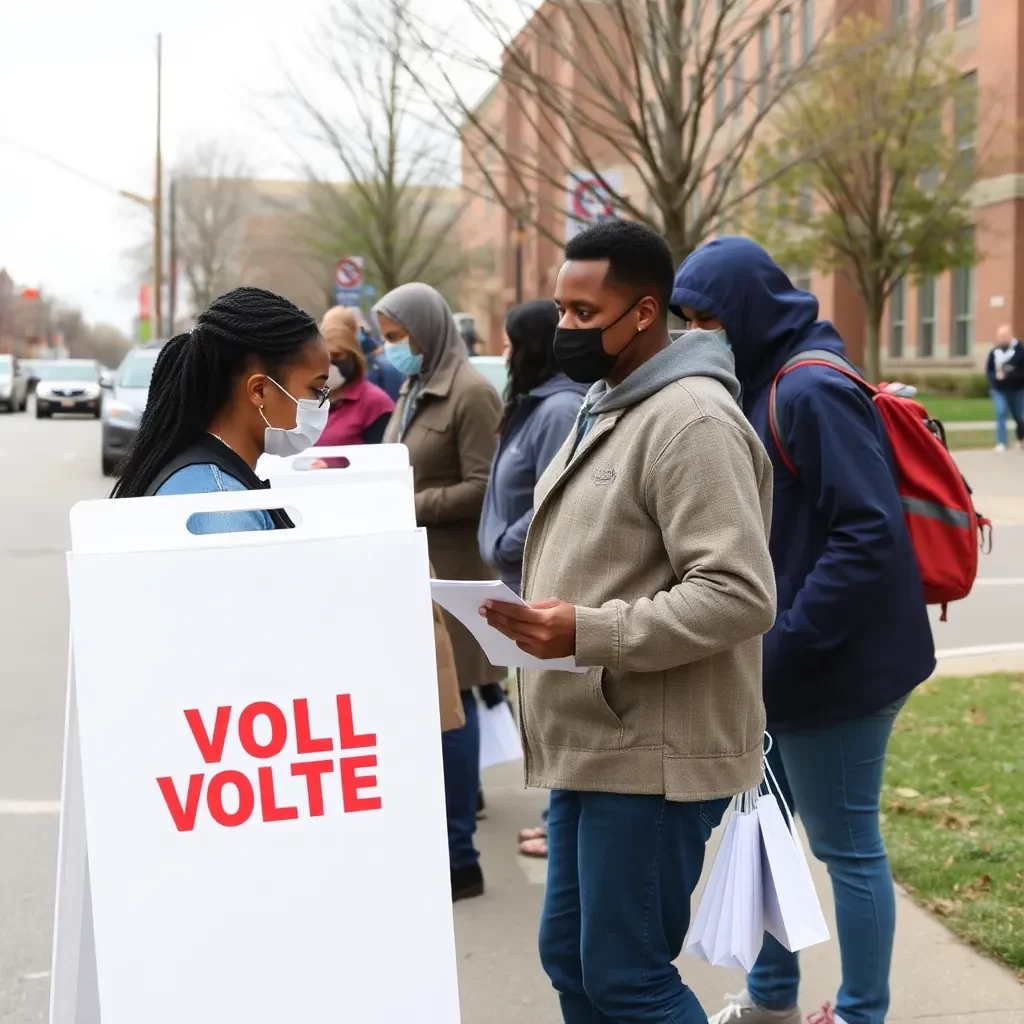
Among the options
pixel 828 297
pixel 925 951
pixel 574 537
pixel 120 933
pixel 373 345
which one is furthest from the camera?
pixel 828 297

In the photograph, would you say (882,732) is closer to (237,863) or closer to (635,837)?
(635,837)

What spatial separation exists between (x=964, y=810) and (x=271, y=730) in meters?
4.01

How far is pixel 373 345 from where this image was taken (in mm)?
9352

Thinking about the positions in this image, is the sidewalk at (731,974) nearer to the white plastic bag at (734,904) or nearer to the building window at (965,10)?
the white plastic bag at (734,904)

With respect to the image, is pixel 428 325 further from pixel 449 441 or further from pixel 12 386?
pixel 12 386

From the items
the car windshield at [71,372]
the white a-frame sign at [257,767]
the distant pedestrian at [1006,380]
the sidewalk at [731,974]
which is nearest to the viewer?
the white a-frame sign at [257,767]

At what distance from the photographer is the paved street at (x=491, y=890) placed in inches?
157

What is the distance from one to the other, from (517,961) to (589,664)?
207 centimetres

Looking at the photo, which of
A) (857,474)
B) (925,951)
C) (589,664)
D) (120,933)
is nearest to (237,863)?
(120,933)

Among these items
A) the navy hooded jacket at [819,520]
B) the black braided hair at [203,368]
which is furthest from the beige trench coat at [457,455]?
the black braided hair at [203,368]

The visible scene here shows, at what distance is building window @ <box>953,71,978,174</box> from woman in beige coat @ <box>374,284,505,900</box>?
84.3 ft

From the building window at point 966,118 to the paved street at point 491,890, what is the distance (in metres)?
19.6

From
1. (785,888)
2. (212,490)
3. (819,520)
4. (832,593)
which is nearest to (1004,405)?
(819,520)

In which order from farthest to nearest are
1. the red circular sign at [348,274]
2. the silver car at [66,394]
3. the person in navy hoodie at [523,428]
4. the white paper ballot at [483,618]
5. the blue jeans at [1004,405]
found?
the silver car at [66,394], the red circular sign at [348,274], the blue jeans at [1004,405], the person in navy hoodie at [523,428], the white paper ballot at [483,618]
